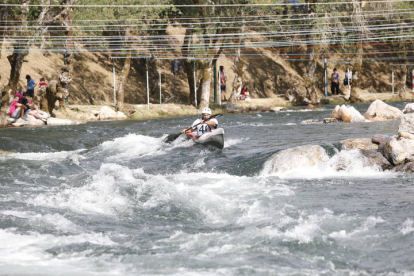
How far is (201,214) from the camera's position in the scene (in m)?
12.1

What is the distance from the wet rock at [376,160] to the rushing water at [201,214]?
0.24 metres

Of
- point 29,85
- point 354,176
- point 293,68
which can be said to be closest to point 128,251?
point 354,176

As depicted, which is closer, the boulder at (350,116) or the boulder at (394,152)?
the boulder at (394,152)

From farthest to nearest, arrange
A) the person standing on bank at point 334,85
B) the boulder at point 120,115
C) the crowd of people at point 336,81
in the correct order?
the person standing on bank at point 334,85
the crowd of people at point 336,81
the boulder at point 120,115

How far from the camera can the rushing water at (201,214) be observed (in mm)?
9258

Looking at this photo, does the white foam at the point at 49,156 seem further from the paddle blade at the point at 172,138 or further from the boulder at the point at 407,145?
the boulder at the point at 407,145

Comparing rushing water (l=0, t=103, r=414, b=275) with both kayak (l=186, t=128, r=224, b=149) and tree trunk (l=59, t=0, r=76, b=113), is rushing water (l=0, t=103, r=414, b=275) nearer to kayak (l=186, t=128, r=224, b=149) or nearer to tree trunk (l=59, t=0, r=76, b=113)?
kayak (l=186, t=128, r=224, b=149)

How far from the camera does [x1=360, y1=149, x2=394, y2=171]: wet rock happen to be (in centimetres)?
1560

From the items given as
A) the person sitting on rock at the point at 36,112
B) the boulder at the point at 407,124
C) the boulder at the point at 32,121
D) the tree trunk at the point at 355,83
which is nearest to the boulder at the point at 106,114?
the person sitting on rock at the point at 36,112

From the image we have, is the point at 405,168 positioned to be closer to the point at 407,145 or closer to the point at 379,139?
the point at 407,145

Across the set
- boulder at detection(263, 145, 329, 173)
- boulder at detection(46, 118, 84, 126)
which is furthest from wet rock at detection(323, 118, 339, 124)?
boulder at detection(46, 118, 84, 126)

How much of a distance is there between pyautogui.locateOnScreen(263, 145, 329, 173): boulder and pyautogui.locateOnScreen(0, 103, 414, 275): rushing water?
27 centimetres

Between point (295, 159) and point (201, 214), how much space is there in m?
4.61

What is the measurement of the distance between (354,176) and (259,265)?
6.68 meters
